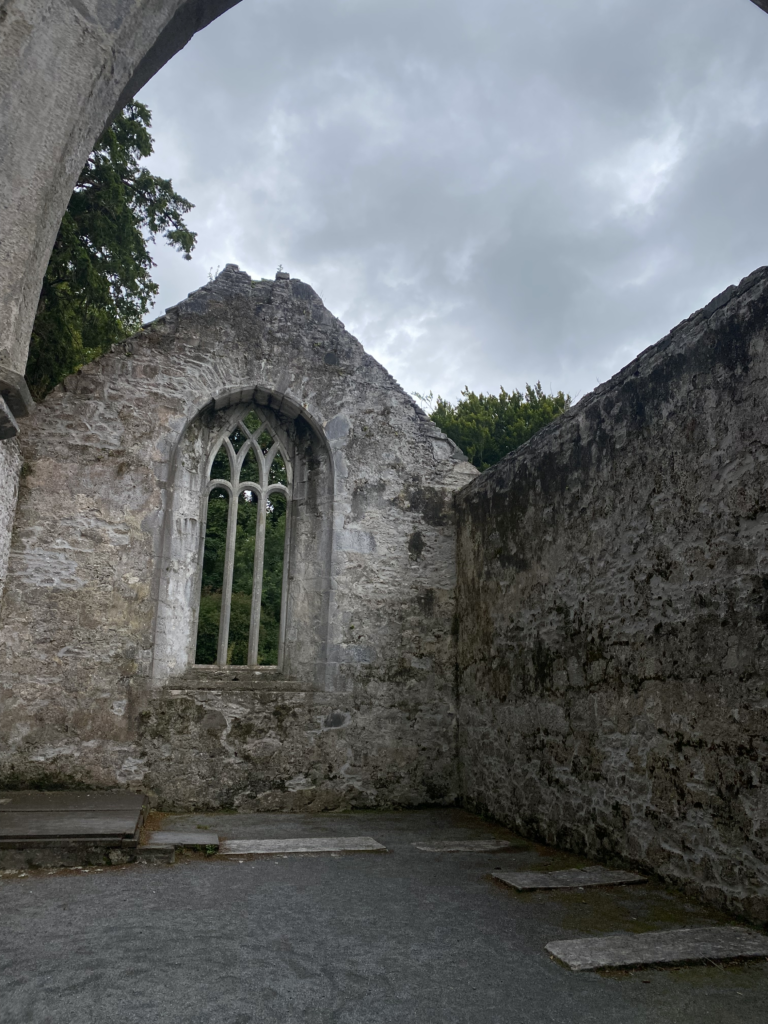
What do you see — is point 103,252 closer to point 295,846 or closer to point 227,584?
point 227,584

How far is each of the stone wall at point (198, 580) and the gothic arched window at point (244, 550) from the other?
0.96ft

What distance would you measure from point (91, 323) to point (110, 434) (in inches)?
118

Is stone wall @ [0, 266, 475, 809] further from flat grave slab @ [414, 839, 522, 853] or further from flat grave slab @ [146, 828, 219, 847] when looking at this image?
flat grave slab @ [414, 839, 522, 853]

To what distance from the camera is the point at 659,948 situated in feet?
10.1

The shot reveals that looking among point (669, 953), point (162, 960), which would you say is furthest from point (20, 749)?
point (669, 953)

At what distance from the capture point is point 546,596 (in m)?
5.84

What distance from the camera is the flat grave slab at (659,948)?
9.70 feet

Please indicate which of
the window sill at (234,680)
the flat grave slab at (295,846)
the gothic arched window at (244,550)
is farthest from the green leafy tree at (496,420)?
the flat grave slab at (295,846)

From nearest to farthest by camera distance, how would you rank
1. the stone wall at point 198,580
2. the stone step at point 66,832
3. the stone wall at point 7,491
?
the stone step at point 66,832, the stone wall at point 7,491, the stone wall at point 198,580

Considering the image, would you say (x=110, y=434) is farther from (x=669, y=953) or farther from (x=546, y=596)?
(x=669, y=953)

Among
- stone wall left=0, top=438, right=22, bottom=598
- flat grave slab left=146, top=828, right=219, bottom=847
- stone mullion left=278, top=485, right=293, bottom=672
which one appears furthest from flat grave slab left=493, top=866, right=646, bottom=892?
stone wall left=0, top=438, right=22, bottom=598

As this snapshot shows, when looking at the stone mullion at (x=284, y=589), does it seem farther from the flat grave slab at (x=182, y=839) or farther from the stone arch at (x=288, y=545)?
the flat grave slab at (x=182, y=839)

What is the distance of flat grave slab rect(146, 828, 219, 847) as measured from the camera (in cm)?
488

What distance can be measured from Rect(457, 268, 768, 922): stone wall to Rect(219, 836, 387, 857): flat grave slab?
1399mm
